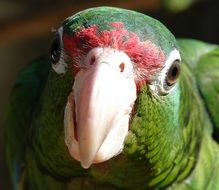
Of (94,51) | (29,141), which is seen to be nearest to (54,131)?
(94,51)

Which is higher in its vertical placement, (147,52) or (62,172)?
(147,52)

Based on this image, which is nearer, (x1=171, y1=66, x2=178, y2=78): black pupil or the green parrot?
the green parrot

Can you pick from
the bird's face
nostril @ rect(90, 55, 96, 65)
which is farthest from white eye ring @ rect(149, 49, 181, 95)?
nostril @ rect(90, 55, 96, 65)

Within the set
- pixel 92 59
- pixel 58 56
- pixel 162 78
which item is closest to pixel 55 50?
pixel 58 56

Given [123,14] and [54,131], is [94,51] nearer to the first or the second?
[123,14]

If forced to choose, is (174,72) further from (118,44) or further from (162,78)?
(118,44)

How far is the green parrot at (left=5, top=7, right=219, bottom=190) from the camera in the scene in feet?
4.02

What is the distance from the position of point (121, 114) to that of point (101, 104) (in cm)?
6

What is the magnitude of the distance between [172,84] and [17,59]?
2.36 meters

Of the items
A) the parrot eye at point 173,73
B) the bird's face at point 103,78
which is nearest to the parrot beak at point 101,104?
the bird's face at point 103,78

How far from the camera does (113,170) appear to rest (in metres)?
1.46

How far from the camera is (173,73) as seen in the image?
136cm

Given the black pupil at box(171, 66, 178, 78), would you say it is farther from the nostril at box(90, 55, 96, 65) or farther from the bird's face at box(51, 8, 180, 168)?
the nostril at box(90, 55, 96, 65)

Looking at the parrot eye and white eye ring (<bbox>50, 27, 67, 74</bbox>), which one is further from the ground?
white eye ring (<bbox>50, 27, 67, 74</bbox>)
